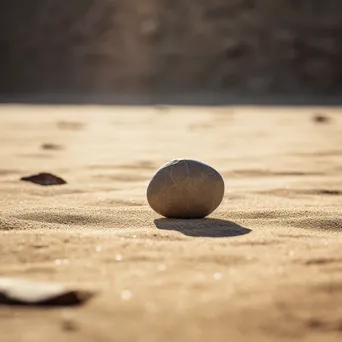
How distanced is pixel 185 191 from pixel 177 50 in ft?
47.6

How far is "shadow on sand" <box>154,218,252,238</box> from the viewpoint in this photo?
2107 mm

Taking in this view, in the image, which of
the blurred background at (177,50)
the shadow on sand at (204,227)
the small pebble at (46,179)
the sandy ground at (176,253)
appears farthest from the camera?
the blurred background at (177,50)

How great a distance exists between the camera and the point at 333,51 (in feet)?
52.5

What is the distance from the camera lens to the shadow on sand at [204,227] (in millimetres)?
2107

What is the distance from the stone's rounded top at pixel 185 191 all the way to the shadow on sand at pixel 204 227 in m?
0.04

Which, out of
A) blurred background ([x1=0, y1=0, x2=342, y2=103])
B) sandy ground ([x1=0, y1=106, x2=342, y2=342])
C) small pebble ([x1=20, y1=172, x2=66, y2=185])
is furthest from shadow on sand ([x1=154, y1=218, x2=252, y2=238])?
blurred background ([x1=0, y1=0, x2=342, y2=103])

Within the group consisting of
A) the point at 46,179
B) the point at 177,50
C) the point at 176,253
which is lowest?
the point at 46,179

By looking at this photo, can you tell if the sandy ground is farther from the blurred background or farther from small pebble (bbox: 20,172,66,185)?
the blurred background

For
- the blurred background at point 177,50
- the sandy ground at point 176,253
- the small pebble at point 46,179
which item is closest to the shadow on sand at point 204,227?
the sandy ground at point 176,253

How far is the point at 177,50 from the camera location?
1664 centimetres

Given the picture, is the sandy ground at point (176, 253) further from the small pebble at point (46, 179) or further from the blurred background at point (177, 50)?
the blurred background at point (177, 50)

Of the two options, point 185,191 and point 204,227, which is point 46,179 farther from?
point 204,227

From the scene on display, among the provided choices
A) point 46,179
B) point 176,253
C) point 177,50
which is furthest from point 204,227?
point 177,50

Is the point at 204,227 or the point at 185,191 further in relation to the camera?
the point at 185,191
